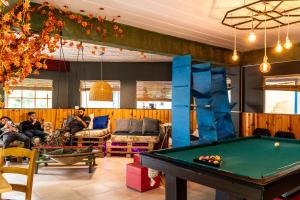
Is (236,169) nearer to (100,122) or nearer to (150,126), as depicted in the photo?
(150,126)

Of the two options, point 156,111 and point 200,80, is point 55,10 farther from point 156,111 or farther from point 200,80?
point 156,111

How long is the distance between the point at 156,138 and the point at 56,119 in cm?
348

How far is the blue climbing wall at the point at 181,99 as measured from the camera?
4.86 metres

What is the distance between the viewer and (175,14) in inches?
149

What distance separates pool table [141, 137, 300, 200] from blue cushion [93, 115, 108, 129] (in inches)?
178

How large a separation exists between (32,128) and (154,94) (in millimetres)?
3863

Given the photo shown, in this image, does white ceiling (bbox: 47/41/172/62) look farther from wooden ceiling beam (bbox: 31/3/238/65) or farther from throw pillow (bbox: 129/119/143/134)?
throw pillow (bbox: 129/119/143/134)

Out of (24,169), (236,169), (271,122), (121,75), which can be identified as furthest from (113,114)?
(236,169)

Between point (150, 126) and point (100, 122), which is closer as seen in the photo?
point (150, 126)

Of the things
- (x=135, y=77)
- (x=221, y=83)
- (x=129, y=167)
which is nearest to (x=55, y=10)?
(x=129, y=167)

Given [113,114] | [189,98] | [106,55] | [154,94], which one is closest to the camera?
[189,98]

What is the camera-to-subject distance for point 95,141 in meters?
6.53

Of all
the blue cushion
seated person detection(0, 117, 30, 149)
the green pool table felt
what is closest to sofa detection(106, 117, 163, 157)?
the blue cushion

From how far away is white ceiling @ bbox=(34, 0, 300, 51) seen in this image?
3.37 m
